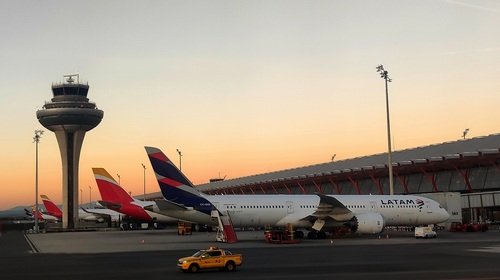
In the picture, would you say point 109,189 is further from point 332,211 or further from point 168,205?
point 332,211

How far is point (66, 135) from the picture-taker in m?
115

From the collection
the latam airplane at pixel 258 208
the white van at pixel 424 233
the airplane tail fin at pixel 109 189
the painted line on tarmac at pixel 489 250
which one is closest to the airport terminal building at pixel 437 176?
the white van at pixel 424 233

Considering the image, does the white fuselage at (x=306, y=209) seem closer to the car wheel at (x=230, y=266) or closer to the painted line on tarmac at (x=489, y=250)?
the painted line on tarmac at (x=489, y=250)

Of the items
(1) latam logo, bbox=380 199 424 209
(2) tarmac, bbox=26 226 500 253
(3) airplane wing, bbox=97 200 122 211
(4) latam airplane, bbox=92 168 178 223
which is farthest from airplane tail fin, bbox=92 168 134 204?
(1) latam logo, bbox=380 199 424 209

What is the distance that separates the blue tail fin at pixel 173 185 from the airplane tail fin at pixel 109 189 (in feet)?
72.0

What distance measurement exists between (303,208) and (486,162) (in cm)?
2831

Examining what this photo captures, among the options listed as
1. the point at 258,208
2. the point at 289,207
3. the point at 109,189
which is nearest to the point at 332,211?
the point at 289,207

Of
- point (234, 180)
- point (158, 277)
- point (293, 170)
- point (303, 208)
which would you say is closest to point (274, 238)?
point (303, 208)

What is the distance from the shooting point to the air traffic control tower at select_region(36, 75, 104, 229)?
11419 centimetres

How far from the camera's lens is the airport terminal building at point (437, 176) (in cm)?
6406

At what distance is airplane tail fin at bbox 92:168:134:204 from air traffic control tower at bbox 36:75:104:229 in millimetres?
Answer: 48929

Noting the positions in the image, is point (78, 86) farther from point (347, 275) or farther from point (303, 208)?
point (347, 275)

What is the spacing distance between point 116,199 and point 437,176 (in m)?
40.6

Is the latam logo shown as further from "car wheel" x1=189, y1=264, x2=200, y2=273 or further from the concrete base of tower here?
the concrete base of tower
